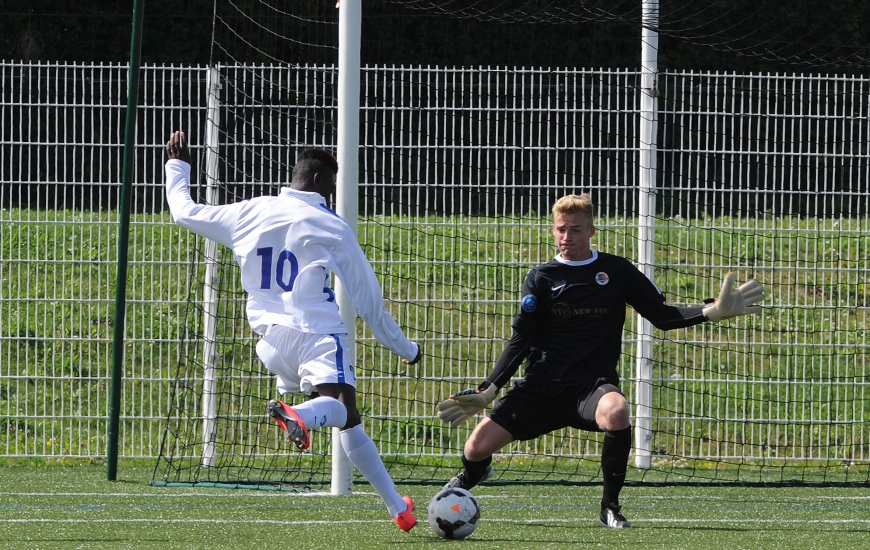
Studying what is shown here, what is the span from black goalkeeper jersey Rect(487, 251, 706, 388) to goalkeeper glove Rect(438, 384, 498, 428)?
100 millimetres

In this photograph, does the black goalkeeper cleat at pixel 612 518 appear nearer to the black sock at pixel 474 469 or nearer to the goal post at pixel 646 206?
the black sock at pixel 474 469

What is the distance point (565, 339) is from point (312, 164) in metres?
1.56

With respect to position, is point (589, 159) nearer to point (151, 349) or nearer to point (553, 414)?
point (553, 414)

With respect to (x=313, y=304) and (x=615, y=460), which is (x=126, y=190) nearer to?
(x=313, y=304)

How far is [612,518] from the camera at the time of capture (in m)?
5.91

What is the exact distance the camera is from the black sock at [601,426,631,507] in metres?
5.90

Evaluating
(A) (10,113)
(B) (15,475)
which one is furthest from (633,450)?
(A) (10,113)

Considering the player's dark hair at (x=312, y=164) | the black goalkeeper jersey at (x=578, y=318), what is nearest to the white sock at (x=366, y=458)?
the black goalkeeper jersey at (x=578, y=318)

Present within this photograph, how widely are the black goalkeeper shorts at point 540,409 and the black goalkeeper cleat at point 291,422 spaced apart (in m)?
1.41

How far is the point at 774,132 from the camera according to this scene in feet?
27.8

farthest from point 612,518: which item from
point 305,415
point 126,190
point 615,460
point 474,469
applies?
point 126,190

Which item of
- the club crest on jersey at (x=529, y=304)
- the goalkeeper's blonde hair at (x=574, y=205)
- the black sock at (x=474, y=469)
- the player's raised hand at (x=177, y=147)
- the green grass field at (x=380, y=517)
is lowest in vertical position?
the green grass field at (x=380, y=517)

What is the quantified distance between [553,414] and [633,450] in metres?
2.49

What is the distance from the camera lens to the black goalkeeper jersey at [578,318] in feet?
20.2
